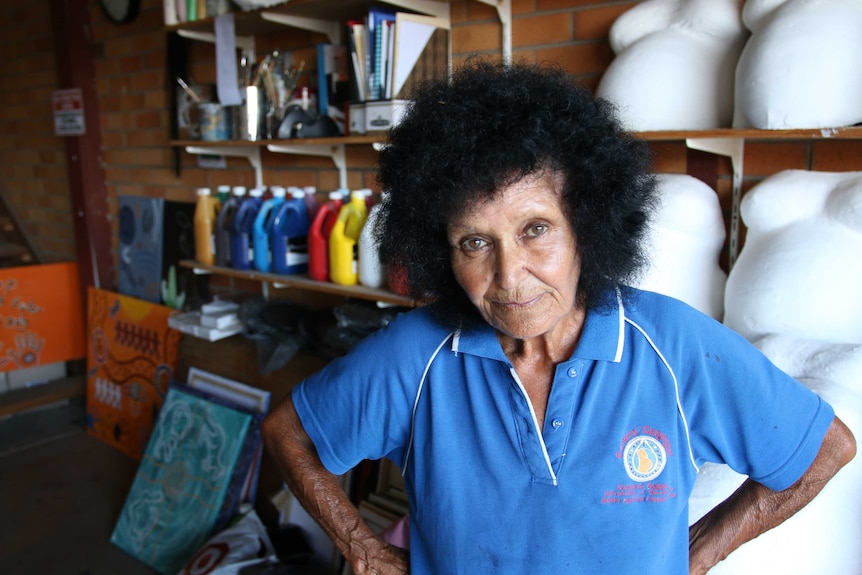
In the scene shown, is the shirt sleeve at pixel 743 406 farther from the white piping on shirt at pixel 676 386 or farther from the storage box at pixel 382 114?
the storage box at pixel 382 114

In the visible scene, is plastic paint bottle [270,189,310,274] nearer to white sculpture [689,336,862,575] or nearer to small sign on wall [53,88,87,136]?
white sculpture [689,336,862,575]

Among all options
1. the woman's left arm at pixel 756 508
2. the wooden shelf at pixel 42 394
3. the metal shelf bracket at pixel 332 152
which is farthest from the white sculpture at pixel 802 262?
the wooden shelf at pixel 42 394

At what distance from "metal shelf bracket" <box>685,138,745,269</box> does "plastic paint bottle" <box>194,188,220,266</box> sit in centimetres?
175

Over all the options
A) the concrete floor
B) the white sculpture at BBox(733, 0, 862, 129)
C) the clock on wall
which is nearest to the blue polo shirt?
the white sculpture at BBox(733, 0, 862, 129)

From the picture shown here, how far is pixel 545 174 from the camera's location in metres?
0.88

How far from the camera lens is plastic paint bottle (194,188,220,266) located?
8.29 ft

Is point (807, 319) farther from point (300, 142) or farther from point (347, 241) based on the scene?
point (300, 142)

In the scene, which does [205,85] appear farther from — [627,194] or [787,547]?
[787,547]

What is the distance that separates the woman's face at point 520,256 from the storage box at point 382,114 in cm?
97

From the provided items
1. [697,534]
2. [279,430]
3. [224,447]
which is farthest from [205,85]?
[697,534]

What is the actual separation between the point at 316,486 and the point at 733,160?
3.85ft

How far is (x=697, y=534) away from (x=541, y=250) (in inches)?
22.1

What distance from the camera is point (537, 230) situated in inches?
35.4

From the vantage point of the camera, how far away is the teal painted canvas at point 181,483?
7.95 ft
